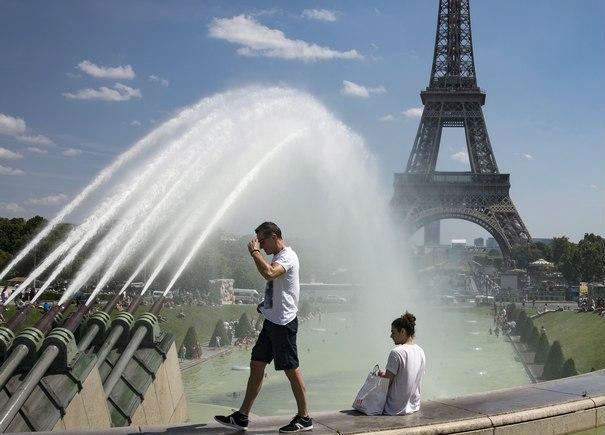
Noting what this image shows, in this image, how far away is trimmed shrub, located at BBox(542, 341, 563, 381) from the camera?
32.8 m

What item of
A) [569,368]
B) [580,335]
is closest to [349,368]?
[569,368]

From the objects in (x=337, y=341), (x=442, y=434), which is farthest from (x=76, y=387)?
(x=337, y=341)

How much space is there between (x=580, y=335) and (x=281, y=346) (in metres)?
38.7

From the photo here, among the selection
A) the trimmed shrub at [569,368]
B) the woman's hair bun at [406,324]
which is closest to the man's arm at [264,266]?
the woman's hair bun at [406,324]

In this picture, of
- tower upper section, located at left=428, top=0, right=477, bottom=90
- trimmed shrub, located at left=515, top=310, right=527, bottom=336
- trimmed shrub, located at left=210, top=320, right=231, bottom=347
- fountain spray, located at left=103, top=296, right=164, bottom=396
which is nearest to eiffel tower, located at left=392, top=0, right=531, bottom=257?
tower upper section, located at left=428, top=0, right=477, bottom=90

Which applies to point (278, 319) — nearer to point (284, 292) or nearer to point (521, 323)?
point (284, 292)

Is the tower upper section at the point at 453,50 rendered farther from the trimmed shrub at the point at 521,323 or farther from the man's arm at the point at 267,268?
the man's arm at the point at 267,268

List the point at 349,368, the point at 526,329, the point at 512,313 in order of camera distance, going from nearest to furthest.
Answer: the point at 349,368 → the point at 526,329 → the point at 512,313

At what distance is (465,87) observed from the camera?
10806 centimetres

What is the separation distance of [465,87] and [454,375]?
259ft

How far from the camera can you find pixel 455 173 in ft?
340

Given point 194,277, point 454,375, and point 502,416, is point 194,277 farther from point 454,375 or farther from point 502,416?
point 502,416

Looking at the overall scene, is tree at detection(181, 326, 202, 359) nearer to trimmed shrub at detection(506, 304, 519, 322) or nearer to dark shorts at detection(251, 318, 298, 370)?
trimmed shrub at detection(506, 304, 519, 322)

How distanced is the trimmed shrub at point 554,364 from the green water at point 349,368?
1.10 metres
